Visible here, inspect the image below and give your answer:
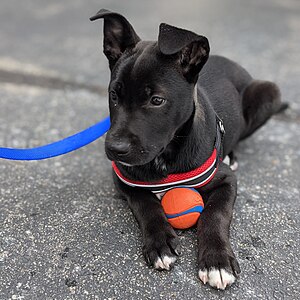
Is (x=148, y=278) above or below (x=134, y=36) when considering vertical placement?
below

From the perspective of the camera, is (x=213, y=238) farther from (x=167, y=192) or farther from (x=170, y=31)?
(x=170, y=31)

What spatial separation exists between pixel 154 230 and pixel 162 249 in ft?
0.42

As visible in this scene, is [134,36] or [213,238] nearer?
[213,238]

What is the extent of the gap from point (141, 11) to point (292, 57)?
2956mm

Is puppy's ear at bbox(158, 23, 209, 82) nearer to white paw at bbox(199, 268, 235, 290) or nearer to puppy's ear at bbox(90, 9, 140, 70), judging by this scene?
puppy's ear at bbox(90, 9, 140, 70)

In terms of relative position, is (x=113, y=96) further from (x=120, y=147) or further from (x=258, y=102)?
(x=258, y=102)

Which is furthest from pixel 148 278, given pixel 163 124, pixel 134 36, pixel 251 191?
pixel 134 36

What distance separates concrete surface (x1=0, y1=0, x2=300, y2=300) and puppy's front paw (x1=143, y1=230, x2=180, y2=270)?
2.8 inches

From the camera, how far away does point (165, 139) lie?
257 centimetres

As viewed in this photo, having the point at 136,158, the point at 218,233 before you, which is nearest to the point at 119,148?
the point at 136,158

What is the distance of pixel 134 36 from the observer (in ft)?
9.27

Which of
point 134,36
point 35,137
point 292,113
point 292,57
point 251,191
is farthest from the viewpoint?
point 292,57

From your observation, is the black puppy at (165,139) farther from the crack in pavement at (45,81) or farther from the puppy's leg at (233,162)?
the crack in pavement at (45,81)

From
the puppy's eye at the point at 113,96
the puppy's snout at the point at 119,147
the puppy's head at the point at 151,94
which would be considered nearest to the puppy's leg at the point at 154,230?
the puppy's head at the point at 151,94
